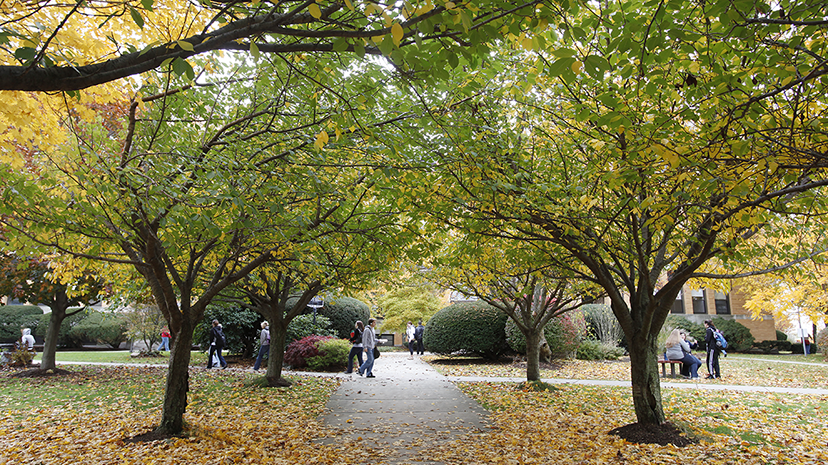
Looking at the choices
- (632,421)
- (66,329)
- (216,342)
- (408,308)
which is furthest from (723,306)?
(66,329)

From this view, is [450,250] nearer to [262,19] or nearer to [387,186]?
[387,186]

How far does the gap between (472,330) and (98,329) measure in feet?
72.6

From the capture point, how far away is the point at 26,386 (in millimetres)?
11383

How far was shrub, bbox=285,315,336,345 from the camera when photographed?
17016 mm

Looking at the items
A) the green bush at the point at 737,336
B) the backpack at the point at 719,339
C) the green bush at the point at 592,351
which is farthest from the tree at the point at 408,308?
the backpack at the point at 719,339

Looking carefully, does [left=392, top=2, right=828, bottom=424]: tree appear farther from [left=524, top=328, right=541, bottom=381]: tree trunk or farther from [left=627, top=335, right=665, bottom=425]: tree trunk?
[left=524, top=328, right=541, bottom=381]: tree trunk

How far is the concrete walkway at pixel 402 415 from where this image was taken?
6.24m

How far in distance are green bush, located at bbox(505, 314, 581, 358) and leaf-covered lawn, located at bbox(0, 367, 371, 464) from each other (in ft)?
23.7

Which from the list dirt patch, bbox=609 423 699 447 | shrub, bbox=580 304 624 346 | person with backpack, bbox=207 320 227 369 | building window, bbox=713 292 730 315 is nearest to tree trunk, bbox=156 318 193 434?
dirt patch, bbox=609 423 699 447

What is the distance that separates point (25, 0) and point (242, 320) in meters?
14.4

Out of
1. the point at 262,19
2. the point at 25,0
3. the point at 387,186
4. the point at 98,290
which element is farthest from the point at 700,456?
the point at 98,290

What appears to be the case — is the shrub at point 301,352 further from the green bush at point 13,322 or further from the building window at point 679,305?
the building window at point 679,305

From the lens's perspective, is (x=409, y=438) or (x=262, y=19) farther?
(x=409, y=438)

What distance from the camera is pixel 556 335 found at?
17297mm
